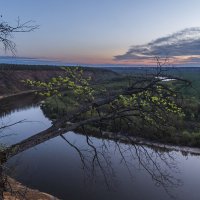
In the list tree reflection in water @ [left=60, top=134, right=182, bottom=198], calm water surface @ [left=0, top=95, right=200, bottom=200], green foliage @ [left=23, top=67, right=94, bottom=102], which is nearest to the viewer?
green foliage @ [left=23, top=67, right=94, bottom=102]

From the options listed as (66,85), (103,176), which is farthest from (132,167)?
(66,85)

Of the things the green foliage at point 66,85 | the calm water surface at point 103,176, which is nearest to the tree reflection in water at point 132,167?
the calm water surface at point 103,176

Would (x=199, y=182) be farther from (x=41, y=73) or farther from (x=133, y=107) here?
(x=41, y=73)

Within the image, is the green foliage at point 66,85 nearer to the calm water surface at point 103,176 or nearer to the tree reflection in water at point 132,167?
→ the tree reflection in water at point 132,167

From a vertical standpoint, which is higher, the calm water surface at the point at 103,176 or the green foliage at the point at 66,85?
the green foliage at the point at 66,85

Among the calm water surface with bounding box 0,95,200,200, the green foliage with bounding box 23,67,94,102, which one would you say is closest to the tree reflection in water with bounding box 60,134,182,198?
the calm water surface with bounding box 0,95,200,200

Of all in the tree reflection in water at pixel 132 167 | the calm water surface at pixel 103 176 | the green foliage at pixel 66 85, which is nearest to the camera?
the green foliage at pixel 66 85

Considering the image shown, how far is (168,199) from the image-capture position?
60.8ft

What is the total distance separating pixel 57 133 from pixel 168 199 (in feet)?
39.6

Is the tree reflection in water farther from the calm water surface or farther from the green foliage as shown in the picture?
the green foliage

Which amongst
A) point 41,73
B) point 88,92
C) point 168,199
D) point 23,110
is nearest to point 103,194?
point 168,199

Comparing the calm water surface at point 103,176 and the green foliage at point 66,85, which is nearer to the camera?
the green foliage at point 66,85

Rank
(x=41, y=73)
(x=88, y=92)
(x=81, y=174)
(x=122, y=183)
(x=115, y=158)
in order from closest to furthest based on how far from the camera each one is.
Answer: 1. (x=88, y=92)
2. (x=122, y=183)
3. (x=81, y=174)
4. (x=115, y=158)
5. (x=41, y=73)

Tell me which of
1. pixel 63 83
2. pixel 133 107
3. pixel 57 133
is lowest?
pixel 57 133
